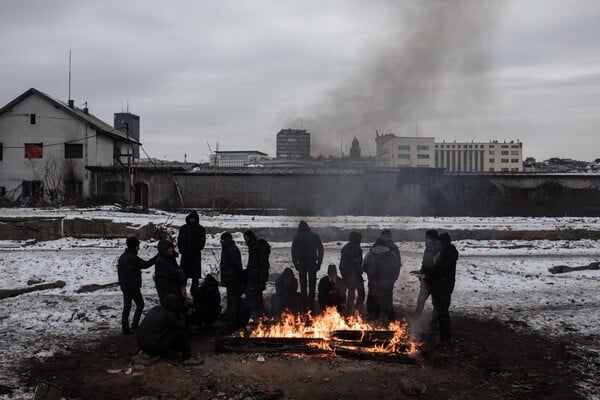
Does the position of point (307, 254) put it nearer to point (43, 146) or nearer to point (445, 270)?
point (445, 270)

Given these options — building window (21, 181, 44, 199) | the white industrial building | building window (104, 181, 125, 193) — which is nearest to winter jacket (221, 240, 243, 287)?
building window (104, 181, 125, 193)

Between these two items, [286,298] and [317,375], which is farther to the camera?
[286,298]

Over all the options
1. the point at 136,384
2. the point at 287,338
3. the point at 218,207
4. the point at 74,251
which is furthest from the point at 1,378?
the point at 218,207

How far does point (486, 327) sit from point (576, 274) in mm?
7313

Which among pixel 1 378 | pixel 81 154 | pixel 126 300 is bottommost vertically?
pixel 1 378

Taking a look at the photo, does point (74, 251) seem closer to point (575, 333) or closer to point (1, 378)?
point (1, 378)

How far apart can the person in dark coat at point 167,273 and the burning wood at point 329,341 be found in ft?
4.72

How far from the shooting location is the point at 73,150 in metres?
37.2

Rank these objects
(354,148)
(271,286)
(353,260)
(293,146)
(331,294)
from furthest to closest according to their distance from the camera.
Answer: (293,146) → (354,148) → (271,286) → (353,260) → (331,294)

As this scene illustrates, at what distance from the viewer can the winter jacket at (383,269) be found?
952 cm

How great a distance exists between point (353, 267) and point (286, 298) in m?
1.60

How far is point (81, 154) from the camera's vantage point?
3700 cm

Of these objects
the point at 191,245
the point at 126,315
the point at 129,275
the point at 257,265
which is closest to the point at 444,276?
the point at 257,265

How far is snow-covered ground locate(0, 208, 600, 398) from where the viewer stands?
920cm
